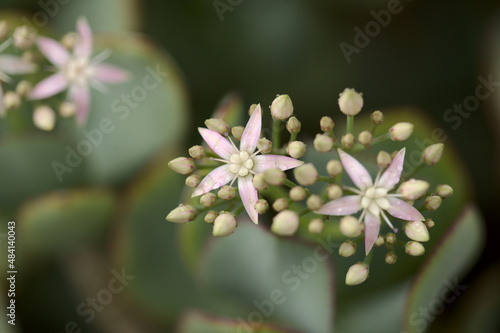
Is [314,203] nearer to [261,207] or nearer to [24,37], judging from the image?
[261,207]

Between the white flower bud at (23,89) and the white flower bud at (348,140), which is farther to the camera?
the white flower bud at (23,89)

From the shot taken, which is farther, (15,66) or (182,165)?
(15,66)

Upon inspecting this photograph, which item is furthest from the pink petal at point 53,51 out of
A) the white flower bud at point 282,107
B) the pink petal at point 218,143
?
the white flower bud at point 282,107

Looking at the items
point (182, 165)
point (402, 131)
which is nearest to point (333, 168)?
point (402, 131)

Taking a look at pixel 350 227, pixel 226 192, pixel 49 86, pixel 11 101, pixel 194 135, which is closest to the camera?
pixel 350 227

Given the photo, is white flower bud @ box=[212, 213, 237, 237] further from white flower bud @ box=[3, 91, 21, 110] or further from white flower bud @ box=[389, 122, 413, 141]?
white flower bud @ box=[3, 91, 21, 110]

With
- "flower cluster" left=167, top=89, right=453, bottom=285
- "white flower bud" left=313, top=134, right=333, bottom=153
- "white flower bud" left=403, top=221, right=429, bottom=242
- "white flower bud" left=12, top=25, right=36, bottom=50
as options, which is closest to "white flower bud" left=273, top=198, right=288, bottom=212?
"flower cluster" left=167, top=89, right=453, bottom=285

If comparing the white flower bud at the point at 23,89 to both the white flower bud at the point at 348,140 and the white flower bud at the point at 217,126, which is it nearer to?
the white flower bud at the point at 217,126

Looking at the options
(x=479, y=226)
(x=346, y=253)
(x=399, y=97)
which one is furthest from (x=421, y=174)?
(x=399, y=97)

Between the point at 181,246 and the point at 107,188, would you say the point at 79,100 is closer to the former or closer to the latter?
the point at 107,188
